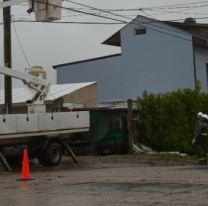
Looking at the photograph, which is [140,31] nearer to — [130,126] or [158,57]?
[158,57]

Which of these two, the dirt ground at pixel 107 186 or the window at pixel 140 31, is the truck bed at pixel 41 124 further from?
the window at pixel 140 31

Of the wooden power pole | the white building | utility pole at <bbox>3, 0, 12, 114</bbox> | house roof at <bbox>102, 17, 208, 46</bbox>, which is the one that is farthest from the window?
utility pole at <bbox>3, 0, 12, 114</bbox>

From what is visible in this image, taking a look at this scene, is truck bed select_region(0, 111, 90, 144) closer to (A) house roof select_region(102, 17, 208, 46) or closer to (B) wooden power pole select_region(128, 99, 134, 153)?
(B) wooden power pole select_region(128, 99, 134, 153)

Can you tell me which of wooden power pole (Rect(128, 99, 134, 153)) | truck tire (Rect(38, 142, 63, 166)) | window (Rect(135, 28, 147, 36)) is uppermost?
window (Rect(135, 28, 147, 36))

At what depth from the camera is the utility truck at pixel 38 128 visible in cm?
1967

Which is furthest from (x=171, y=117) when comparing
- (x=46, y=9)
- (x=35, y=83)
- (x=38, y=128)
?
(x=46, y=9)

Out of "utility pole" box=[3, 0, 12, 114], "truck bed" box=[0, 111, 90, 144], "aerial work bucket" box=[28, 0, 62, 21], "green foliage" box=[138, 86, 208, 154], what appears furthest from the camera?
"green foliage" box=[138, 86, 208, 154]

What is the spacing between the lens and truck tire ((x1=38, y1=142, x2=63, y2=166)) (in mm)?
21016

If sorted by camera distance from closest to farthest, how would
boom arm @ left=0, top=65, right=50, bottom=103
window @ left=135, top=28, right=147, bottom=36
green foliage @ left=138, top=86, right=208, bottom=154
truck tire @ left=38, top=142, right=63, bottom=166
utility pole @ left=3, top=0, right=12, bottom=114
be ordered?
truck tire @ left=38, top=142, right=63, bottom=166
boom arm @ left=0, top=65, right=50, bottom=103
utility pole @ left=3, top=0, right=12, bottom=114
green foliage @ left=138, top=86, right=208, bottom=154
window @ left=135, top=28, right=147, bottom=36

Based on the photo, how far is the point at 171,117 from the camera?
85.0 ft

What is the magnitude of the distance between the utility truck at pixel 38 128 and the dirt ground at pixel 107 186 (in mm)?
618

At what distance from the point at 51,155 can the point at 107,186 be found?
7.19 meters

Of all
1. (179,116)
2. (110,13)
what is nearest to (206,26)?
(110,13)

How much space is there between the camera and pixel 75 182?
15492 millimetres
